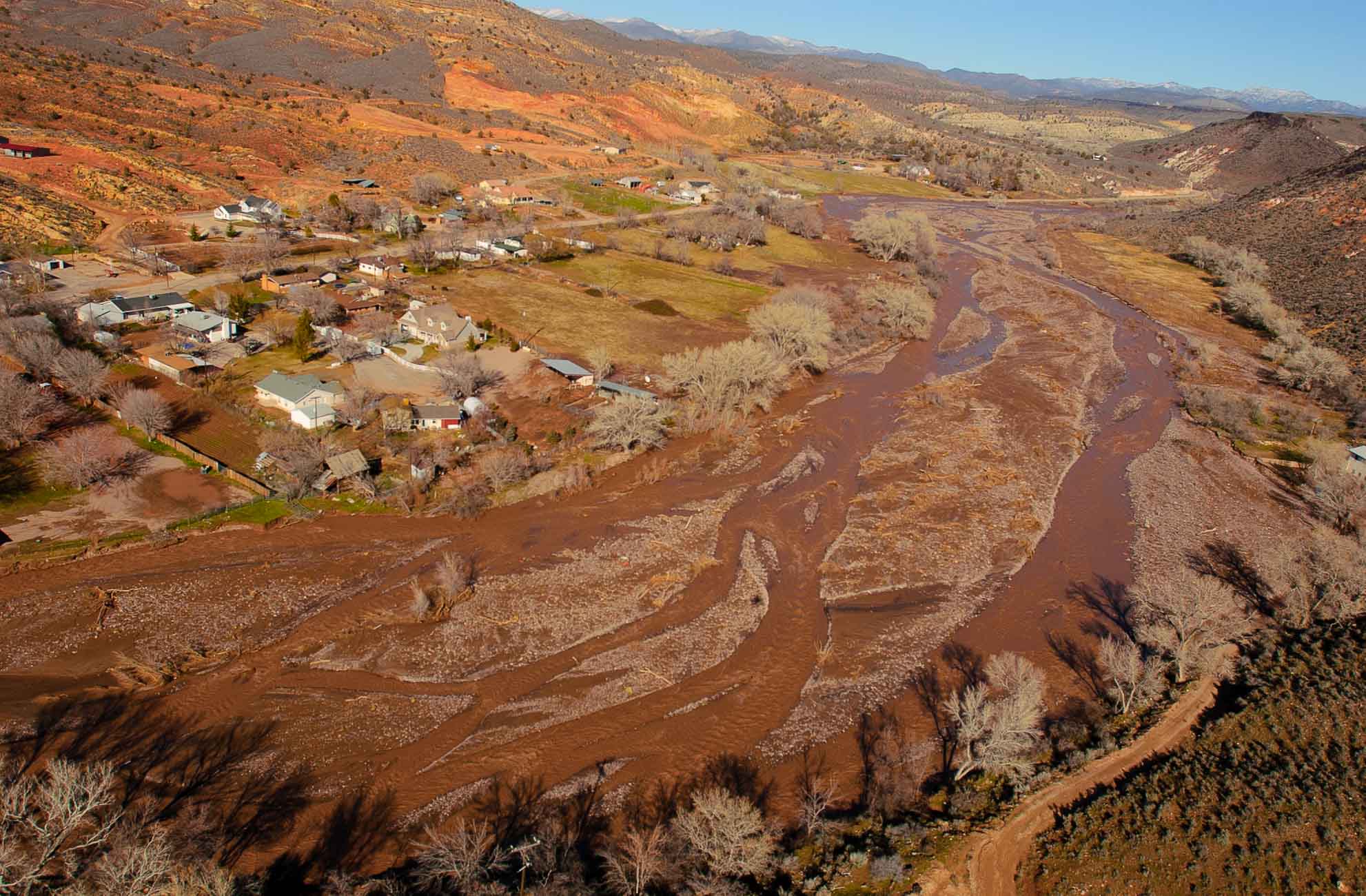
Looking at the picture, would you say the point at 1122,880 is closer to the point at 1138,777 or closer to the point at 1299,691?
the point at 1138,777

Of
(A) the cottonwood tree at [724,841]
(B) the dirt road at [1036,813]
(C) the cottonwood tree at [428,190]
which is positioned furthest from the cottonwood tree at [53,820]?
(C) the cottonwood tree at [428,190]

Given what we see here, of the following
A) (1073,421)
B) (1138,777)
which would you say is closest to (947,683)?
(1138,777)

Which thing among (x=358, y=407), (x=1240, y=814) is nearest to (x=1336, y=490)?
(x=1240, y=814)

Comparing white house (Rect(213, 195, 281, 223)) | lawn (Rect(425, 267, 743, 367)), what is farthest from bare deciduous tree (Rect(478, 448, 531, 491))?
white house (Rect(213, 195, 281, 223))

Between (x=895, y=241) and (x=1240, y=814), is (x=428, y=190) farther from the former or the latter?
(x=1240, y=814)

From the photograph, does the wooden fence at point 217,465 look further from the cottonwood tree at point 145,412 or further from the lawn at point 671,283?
the lawn at point 671,283
